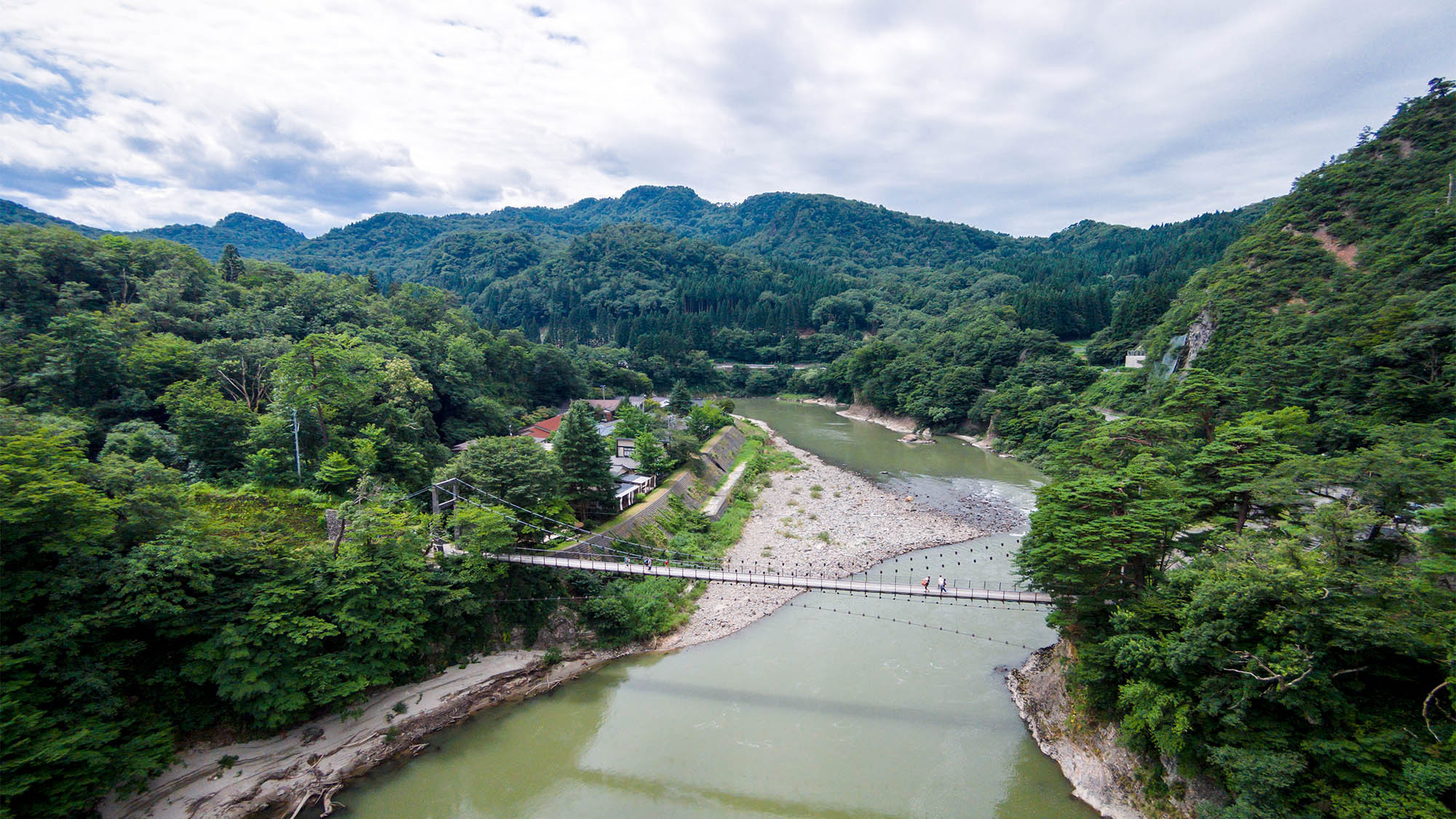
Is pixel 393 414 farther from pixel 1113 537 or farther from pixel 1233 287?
pixel 1233 287

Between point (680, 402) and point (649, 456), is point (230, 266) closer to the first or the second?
point (649, 456)

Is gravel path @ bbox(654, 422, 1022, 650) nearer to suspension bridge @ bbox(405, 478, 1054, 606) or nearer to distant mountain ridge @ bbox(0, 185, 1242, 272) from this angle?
suspension bridge @ bbox(405, 478, 1054, 606)

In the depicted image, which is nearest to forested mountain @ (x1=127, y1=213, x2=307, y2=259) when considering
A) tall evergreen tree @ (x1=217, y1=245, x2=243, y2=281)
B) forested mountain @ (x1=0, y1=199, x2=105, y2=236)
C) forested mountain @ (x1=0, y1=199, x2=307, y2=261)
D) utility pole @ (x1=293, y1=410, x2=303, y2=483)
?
forested mountain @ (x1=0, y1=199, x2=307, y2=261)

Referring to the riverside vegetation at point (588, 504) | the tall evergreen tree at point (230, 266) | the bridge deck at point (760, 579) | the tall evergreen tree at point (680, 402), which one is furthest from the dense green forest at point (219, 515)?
the tall evergreen tree at point (680, 402)

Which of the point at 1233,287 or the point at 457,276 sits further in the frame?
the point at 457,276

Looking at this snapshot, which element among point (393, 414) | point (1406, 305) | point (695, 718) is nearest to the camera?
point (695, 718)

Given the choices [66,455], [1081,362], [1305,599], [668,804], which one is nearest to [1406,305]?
[1305,599]
